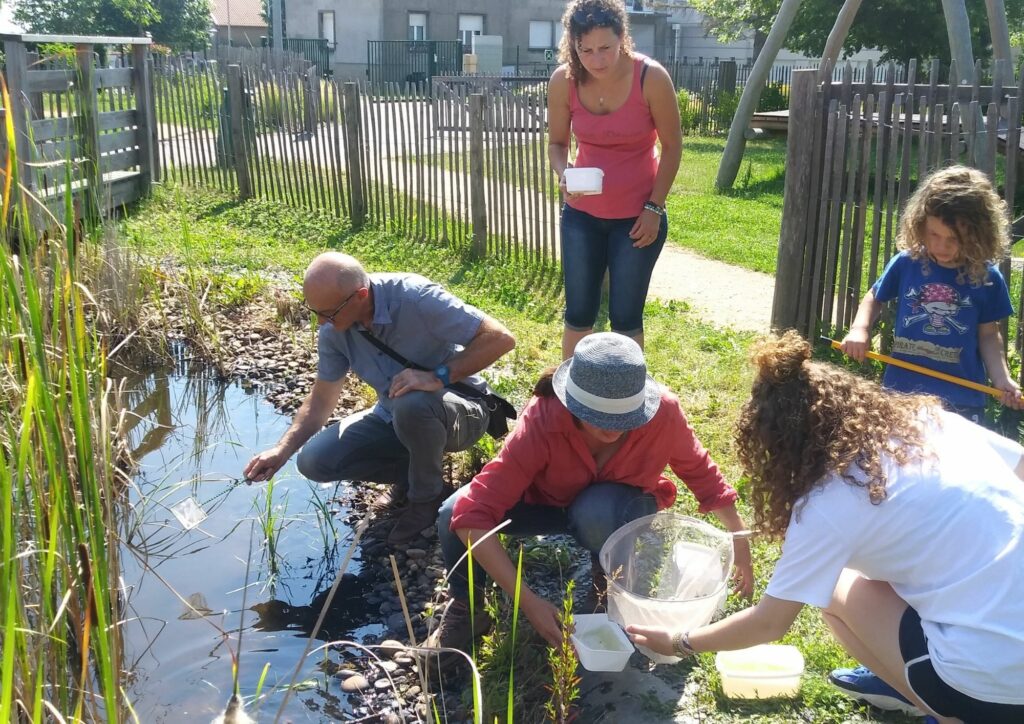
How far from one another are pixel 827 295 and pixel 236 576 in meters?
3.60

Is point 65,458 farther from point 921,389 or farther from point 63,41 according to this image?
point 63,41

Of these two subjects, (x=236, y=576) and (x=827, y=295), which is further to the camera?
(x=827, y=295)

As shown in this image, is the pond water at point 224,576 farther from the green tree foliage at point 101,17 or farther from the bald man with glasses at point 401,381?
the green tree foliage at point 101,17

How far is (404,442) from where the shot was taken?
3.66 metres

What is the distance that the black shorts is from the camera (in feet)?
7.09

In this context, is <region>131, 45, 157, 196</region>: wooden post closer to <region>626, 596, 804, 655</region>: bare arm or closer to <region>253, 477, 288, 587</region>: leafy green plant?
<region>253, 477, 288, 587</region>: leafy green plant

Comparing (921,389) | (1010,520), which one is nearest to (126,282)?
(921,389)

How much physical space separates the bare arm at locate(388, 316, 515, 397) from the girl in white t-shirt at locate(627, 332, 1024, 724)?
4.92 ft

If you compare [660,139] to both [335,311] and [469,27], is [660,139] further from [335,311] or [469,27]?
[469,27]

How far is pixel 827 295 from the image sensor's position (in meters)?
5.65

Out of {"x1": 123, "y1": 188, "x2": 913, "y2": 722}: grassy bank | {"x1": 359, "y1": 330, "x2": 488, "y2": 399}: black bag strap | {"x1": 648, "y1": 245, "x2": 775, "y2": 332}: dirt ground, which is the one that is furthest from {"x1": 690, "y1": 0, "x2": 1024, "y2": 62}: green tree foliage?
{"x1": 359, "y1": 330, "x2": 488, "y2": 399}: black bag strap

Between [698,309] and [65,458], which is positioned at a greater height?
[65,458]

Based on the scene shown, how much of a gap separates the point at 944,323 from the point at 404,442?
2024mm

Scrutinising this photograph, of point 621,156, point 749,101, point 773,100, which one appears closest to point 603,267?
point 621,156
